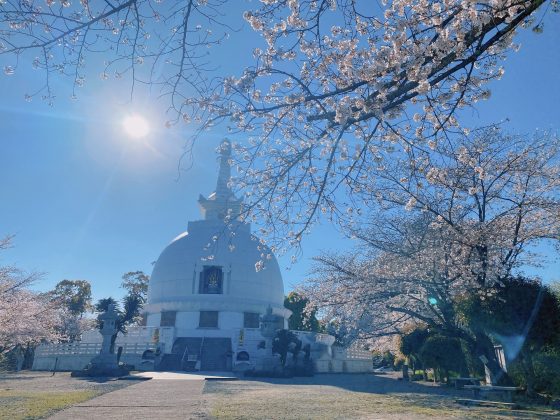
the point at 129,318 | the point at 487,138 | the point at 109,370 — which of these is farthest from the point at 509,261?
the point at 129,318

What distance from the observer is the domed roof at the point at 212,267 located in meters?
37.2

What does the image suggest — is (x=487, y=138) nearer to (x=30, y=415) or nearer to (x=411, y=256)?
(x=411, y=256)

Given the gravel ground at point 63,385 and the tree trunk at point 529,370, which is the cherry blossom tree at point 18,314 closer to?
the gravel ground at point 63,385

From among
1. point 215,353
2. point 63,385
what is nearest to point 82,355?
point 215,353

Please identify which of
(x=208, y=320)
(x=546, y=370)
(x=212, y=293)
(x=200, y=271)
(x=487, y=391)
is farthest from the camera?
(x=200, y=271)

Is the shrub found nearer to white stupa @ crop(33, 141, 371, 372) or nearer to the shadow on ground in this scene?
the shadow on ground

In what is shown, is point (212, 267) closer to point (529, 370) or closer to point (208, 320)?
point (208, 320)

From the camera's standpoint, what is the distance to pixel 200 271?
3944 cm

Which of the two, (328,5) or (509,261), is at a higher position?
(328,5)

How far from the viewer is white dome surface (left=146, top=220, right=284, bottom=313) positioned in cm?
3719

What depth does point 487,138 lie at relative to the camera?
13.8 meters

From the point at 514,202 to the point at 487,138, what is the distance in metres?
2.46

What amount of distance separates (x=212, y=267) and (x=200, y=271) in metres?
1.26

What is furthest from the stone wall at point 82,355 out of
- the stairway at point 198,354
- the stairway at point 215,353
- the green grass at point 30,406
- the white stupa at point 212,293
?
the green grass at point 30,406
